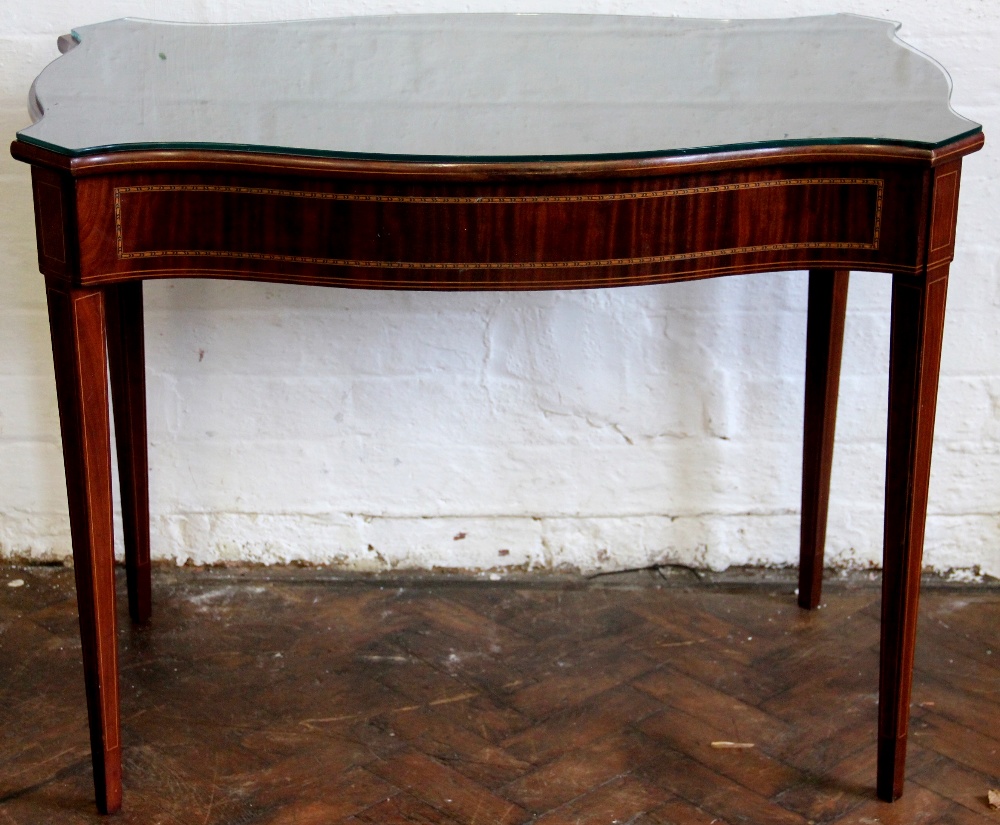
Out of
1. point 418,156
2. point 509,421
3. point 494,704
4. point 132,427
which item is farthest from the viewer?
point 509,421

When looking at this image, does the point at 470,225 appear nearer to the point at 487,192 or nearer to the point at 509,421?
the point at 487,192

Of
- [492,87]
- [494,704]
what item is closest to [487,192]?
[492,87]

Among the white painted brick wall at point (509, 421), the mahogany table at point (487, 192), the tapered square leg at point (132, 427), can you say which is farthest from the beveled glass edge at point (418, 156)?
the white painted brick wall at point (509, 421)

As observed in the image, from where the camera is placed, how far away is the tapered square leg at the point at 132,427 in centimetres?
162

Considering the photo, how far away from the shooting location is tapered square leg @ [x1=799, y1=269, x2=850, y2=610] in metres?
1.65

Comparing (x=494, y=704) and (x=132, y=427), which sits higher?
(x=132, y=427)

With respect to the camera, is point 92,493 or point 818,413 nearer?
point 92,493

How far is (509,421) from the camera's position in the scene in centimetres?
184

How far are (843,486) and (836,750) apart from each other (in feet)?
1.75

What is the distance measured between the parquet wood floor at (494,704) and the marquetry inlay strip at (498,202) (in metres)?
0.62

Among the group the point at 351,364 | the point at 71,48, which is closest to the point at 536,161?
the point at 71,48

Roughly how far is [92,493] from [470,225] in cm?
48

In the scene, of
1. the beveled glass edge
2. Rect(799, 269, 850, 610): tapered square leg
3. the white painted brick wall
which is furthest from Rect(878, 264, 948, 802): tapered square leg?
the white painted brick wall

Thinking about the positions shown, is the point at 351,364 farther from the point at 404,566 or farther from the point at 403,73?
the point at 403,73
